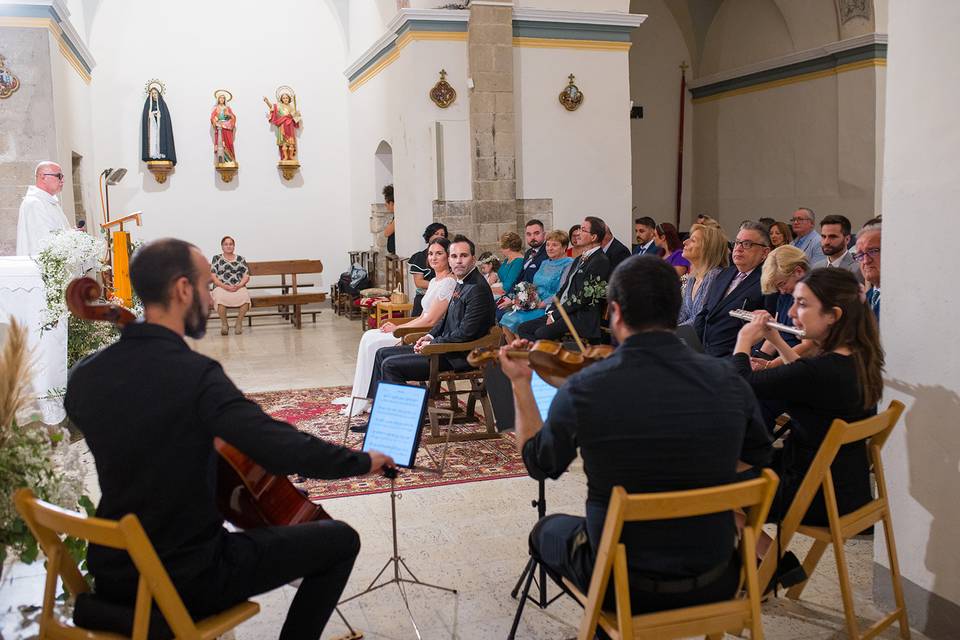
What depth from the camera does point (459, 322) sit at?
623 cm

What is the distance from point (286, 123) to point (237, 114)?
0.76m

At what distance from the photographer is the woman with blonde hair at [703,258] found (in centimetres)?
538

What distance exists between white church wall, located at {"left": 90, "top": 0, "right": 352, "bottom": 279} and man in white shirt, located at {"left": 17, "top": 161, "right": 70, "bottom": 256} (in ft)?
22.3

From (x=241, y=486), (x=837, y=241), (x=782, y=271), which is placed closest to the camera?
(x=241, y=486)

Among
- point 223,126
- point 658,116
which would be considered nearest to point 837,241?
point 658,116

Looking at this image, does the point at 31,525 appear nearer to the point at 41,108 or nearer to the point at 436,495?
the point at 436,495

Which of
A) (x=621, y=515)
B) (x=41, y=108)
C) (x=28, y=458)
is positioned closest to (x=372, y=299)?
(x=41, y=108)

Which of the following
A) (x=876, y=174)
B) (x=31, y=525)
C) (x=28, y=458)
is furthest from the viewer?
(x=876, y=174)

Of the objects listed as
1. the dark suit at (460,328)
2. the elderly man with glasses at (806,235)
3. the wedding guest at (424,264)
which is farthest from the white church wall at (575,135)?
the dark suit at (460,328)

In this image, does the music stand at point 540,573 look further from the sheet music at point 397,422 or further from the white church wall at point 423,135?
the white church wall at point 423,135

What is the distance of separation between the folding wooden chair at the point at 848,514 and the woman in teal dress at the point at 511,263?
20.2 ft

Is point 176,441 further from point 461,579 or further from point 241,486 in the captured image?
point 461,579

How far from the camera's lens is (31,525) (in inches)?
93.6

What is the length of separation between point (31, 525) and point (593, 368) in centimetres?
150
